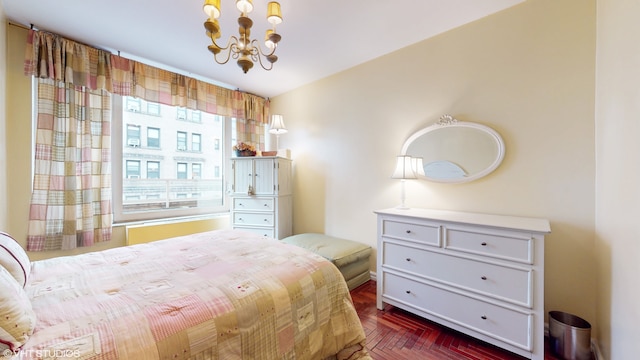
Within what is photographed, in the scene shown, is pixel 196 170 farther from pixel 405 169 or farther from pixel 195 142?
Result: pixel 405 169

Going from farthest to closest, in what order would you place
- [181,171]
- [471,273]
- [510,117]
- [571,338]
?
[181,171]
[510,117]
[471,273]
[571,338]

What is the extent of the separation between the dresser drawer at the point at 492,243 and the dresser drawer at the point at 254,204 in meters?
2.14

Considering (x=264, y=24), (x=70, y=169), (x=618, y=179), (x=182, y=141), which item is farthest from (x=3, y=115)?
(x=618, y=179)

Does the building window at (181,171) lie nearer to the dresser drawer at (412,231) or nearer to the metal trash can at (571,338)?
the dresser drawer at (412,231)

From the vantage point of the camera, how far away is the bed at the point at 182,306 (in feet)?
2.54

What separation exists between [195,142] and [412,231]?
9.92 feet

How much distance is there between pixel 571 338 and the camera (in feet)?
4.95

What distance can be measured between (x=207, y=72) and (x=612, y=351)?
414cm

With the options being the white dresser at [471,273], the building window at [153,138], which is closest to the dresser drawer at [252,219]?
the building window at [153,138]

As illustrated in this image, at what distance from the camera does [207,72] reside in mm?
3021

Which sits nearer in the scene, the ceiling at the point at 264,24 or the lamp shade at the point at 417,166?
the ceiling at the point at 264,24

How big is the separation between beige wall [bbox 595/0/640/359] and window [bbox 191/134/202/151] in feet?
12.7

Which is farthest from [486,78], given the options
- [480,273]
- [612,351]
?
[612,351]

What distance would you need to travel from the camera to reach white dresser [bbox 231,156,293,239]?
10.4 ft
